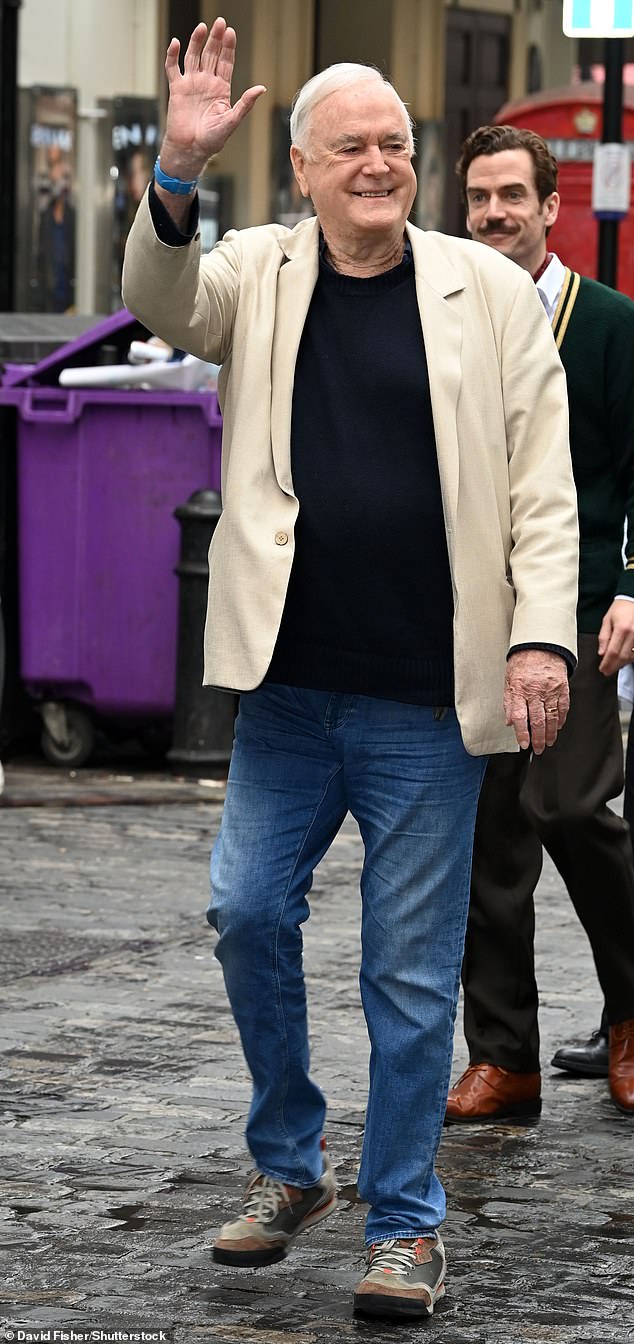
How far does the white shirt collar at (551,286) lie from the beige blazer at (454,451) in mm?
1054

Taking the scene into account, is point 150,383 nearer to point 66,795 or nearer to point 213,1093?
point 66,795

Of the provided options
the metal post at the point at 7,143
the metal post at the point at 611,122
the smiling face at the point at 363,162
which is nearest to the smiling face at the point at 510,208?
the smiling face at the point at 363,162

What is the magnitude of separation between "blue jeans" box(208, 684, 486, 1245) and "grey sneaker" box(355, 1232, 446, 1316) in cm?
3

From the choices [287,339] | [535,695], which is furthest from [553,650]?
[287,339]

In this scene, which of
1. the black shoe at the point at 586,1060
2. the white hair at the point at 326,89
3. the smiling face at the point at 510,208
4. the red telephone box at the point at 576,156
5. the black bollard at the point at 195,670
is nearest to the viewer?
the white hair at the point at 326,89

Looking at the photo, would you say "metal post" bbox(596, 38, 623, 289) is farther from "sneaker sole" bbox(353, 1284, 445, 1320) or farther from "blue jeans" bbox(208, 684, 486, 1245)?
"sneaker sole" bbox(353, 1284, 445, 1320)

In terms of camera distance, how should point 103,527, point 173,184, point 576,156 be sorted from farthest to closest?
point 576,156 < point 103,527 < point 173,184

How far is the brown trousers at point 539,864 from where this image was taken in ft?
17.0

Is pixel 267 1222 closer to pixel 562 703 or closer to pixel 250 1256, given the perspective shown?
pixel 250 1256

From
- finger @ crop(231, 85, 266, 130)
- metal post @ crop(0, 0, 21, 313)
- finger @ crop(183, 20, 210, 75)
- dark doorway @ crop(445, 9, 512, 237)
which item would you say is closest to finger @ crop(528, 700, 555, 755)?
finger @ crop(231, 85, 266, 130)

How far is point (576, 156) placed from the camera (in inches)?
618

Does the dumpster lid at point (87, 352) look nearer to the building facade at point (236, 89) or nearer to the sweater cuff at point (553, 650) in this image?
the sweater cuff at point (553, 650)

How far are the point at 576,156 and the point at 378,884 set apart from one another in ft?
40.2

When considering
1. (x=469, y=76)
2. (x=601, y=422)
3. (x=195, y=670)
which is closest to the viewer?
(x=601, y=422)
